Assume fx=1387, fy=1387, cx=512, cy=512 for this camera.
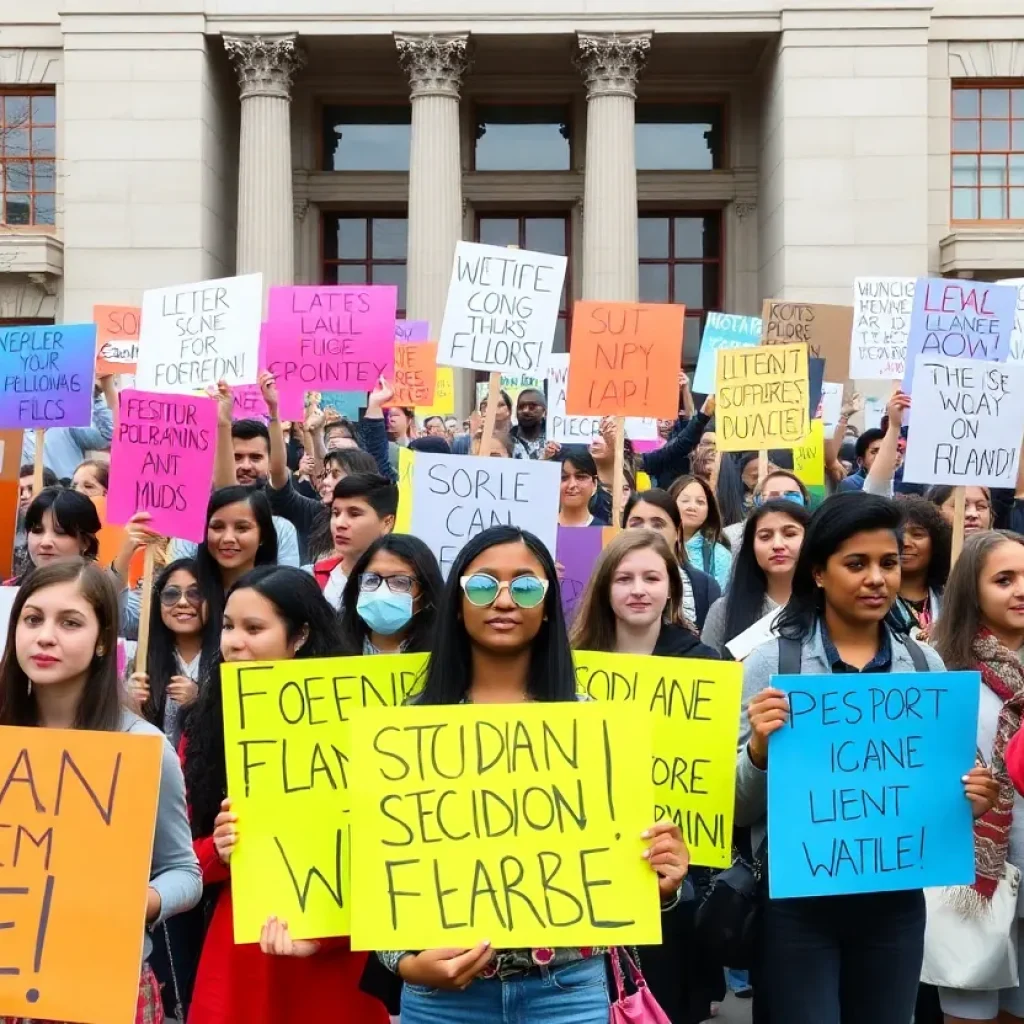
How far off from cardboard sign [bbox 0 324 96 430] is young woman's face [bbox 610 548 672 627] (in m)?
4.53

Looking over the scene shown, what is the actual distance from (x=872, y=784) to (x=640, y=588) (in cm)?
130

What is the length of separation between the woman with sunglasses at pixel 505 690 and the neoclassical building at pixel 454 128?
20.2 m

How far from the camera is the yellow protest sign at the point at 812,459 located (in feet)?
32.9

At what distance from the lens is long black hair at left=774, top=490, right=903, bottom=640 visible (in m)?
3.89

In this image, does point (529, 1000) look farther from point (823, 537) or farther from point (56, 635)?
point (823, 537)

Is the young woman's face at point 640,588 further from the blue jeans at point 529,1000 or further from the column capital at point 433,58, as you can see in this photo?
the column capital at point 433,58

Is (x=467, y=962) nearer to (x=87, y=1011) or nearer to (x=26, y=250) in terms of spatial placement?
(x=87, y=1011)

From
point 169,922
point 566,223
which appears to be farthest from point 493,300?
point 566,223

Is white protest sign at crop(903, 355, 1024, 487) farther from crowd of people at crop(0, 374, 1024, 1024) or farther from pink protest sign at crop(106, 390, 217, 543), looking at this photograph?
pink protest sign at crop(106, 390, 217, 543)

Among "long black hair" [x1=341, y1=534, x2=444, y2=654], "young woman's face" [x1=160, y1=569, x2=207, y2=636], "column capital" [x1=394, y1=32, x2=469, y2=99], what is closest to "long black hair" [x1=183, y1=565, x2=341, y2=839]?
"long black hair" [x1=341, y1=534, x2=444, y2=654]

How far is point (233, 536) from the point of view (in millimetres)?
5809

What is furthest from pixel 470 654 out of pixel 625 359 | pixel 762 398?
pixel 762 398

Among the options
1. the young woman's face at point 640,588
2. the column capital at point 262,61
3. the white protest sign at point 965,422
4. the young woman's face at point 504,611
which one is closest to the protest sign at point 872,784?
the young woman's face at point 504,611

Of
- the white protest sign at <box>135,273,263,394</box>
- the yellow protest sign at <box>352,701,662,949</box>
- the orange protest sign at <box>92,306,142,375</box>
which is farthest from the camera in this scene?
the orange protest sign at <box>92,306,142,375</box>
